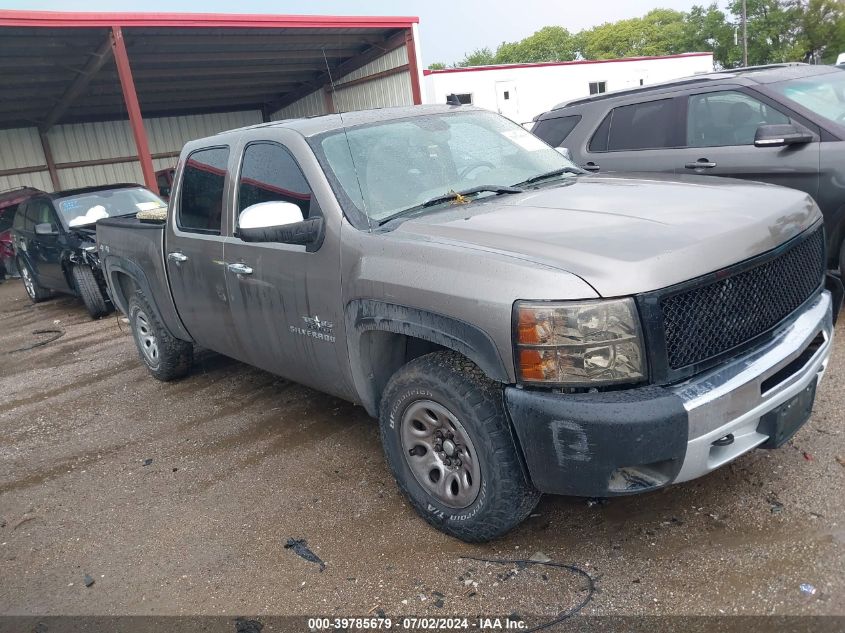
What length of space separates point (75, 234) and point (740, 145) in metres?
7.70

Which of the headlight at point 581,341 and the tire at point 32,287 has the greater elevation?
the headlight at point 581,341

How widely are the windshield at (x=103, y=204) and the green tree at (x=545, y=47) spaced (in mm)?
84116

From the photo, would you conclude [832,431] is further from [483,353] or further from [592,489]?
[483,353]

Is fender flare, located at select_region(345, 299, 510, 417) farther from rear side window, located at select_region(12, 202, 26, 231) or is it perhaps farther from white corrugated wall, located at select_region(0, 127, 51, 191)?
white corrugated wall, located at select_region(0, 127, 51, 191)

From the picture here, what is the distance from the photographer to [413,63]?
16.1m

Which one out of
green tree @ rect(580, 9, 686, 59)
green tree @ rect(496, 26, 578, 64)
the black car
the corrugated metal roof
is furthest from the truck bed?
green tree @ rect(496, 26, 578, 64)

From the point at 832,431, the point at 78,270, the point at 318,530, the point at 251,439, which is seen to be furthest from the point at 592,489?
the point at 78,270

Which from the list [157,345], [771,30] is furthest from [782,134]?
[771,30]

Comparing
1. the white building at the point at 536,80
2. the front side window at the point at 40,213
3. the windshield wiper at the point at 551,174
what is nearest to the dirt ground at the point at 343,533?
the windshield wiper at the point at 551,174

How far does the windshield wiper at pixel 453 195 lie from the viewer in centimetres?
313

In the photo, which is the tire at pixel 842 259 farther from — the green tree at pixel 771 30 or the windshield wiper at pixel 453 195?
the green tree at pixel 771 30

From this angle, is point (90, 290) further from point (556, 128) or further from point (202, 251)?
point (556, 128)

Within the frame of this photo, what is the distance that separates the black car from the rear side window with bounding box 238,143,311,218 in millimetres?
5203

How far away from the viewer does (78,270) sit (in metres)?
8.37
